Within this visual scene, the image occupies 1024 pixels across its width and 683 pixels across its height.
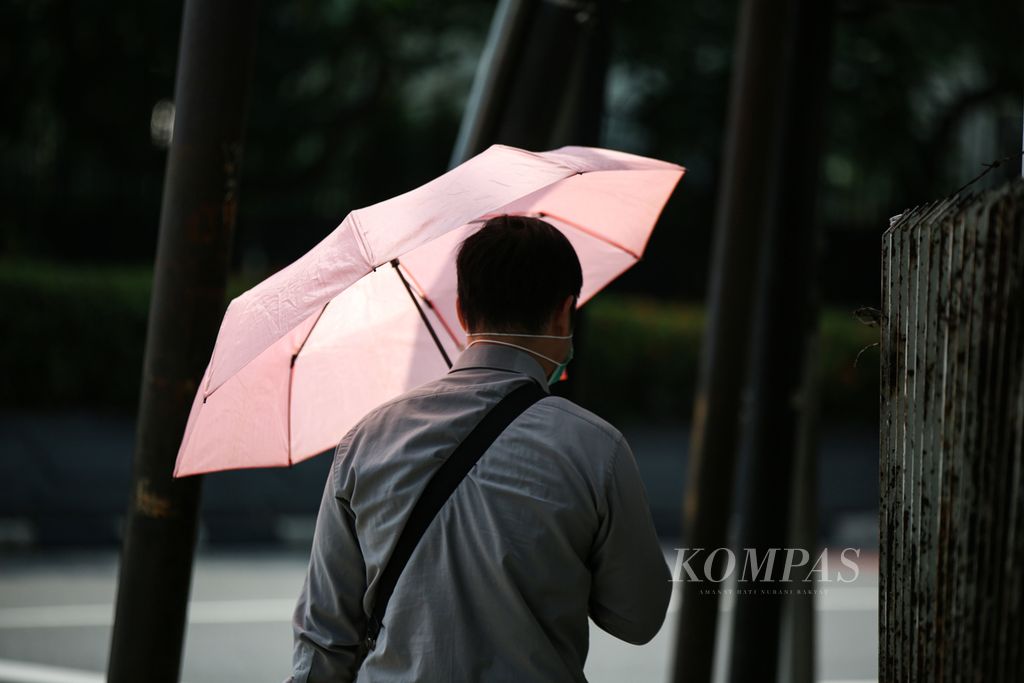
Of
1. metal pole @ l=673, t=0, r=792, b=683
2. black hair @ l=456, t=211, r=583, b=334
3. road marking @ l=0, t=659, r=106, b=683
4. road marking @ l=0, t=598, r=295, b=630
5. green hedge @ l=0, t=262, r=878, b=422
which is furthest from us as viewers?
green hedge @ l=0, t=262, r=878, b=422

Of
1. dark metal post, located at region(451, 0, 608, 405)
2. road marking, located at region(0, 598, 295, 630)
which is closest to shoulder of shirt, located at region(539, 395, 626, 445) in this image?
dark metal post, located at region(451, 0, 608, 405)

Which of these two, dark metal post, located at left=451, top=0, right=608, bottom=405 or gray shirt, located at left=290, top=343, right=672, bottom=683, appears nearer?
gray shirt, located at left=290, top=343, right=672, bottom=683

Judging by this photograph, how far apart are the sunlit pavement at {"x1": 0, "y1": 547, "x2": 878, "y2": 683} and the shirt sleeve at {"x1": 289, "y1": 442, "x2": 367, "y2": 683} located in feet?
12.7

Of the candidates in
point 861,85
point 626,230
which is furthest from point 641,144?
point 626,230

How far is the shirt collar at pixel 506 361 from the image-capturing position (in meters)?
1.97

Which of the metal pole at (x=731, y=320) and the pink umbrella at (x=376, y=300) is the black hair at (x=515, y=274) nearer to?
the pink umbrella at (x=376, y=300)

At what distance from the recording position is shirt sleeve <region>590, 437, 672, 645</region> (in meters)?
1.86

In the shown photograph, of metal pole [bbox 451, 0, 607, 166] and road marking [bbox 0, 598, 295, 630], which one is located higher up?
metal pole [bbox 451, 0, 607, 166]

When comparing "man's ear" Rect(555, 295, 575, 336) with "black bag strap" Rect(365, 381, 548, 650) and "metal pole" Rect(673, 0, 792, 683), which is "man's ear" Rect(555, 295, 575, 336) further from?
"metal pole" Rect(673, 0, 792, 683)

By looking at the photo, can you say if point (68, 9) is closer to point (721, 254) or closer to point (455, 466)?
point (721, 254)

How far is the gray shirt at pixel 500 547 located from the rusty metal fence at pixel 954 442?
0.38 metres

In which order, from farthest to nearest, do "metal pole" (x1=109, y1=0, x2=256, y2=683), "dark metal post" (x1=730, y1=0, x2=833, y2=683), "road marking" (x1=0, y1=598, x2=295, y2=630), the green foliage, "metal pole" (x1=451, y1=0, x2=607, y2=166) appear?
the green foliage → "road marking" (x1=0, y1=598, x2=295, y2=630) → "dark metal post" (x1=730, y1=0, x2=833, y2=683) → "metal pole" (x1=451, y1=0, x2=607, y2=166) → "metal pole" (x1=109, y1=0, x2=256, y2=683)

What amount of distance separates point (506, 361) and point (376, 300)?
0.85 metres

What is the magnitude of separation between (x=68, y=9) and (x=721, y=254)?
11.8 meters
